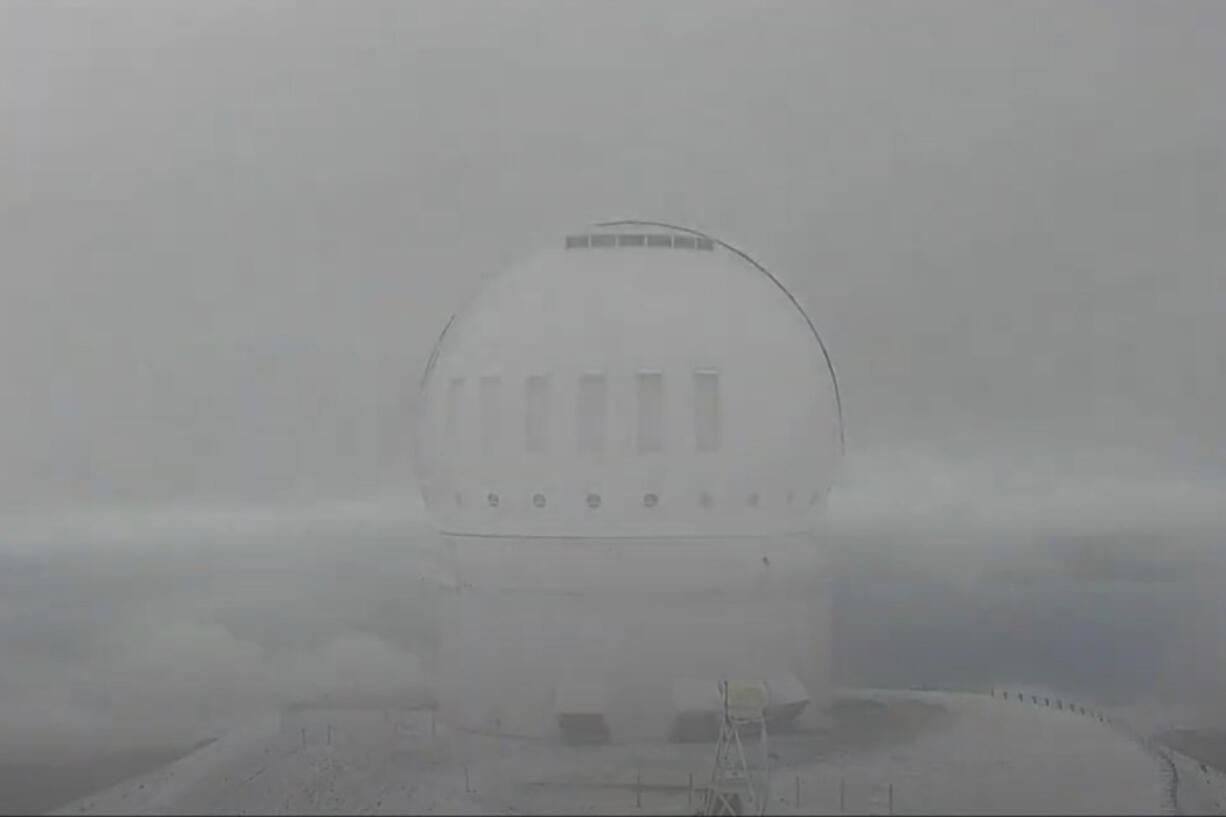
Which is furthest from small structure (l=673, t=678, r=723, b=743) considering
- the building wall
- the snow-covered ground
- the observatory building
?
the snow-covered ground

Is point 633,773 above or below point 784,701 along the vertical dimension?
below

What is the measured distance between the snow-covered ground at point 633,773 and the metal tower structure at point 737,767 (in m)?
0.28

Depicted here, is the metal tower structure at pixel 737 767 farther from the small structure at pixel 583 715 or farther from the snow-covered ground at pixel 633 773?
the small structure at pixel 583 715

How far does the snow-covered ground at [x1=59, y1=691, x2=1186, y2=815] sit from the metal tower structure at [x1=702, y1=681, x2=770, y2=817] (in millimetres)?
281

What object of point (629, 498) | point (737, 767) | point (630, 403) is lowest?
point (737, 767)

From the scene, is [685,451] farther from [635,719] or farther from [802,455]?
[635,719]

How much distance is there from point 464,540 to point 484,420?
1944 mm

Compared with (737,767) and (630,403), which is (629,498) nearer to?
(630,403)

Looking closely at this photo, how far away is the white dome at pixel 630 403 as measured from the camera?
67.3 ft

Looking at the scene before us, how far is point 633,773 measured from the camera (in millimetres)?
18875

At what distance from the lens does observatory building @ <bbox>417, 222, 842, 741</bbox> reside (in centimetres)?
2055

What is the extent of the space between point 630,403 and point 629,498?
1.37 metres

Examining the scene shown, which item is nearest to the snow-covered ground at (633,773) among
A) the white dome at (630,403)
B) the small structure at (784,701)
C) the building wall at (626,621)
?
the small structure at (784,701)

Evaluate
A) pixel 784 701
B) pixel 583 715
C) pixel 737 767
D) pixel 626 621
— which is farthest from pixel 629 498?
pixel 737 767
